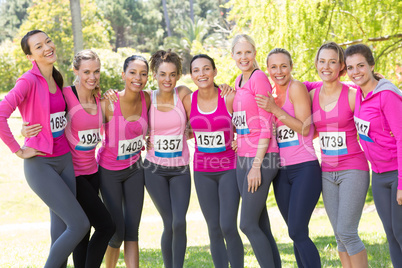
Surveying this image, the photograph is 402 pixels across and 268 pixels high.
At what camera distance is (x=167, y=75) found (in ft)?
15.4

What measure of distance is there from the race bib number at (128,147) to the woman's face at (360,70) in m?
2.15

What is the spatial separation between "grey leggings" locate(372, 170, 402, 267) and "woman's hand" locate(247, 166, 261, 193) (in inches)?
40.1

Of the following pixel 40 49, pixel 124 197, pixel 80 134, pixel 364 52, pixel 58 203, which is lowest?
pixel 124 197

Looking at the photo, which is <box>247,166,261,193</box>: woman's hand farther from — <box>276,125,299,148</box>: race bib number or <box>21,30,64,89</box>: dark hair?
<box>21,30,64,89</box>: dark hair

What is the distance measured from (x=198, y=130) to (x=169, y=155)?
0.39 meters

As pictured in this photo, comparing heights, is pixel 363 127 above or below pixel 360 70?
below

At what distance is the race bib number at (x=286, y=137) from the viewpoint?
4293mm

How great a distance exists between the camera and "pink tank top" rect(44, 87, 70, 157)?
4.24m

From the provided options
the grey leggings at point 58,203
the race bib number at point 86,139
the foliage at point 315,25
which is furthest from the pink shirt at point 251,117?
the foliage at point 315,25

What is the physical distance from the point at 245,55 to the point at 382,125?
4.66 feet

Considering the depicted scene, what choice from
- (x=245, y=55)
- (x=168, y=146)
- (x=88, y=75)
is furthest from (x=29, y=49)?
(x=245, y=55)

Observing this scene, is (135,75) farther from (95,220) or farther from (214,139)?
(95,220)

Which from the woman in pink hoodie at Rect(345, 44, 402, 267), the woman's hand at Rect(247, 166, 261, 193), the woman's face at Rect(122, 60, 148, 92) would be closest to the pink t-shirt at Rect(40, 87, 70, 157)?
the woman's face at Rect(122, 60, 148, 92)

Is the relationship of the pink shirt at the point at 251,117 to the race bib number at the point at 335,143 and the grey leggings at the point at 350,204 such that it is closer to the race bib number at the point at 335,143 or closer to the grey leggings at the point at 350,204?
the race bib number at the point at 335,143
